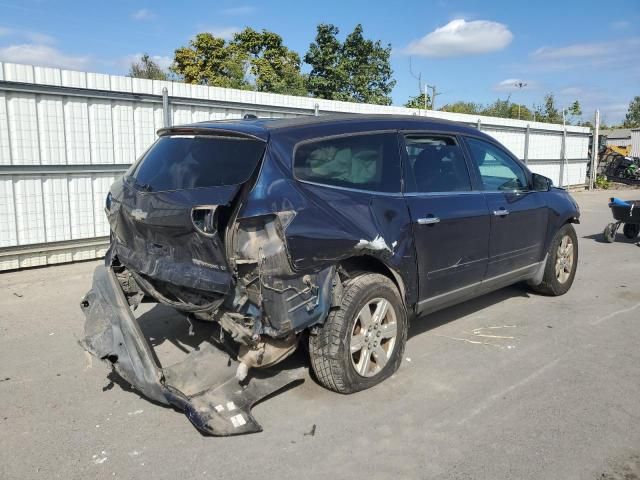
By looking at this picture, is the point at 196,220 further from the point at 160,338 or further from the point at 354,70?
the point at 354,70

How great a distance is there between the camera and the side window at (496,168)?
16.0 feet

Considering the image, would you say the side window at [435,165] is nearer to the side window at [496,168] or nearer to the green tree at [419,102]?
the side window at [496,168]

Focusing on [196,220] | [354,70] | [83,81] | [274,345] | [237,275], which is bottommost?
[274,345]

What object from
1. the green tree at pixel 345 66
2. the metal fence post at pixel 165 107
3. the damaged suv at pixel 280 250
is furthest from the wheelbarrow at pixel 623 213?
the green tree at pixel 345 66

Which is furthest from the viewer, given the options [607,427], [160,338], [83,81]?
[83,81]

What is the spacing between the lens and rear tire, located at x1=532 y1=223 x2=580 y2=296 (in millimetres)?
5816

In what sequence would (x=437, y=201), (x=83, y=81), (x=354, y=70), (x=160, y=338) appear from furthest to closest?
(x=354, y=70)
(x=83, y=81)
(x=160, y=338)
(x=437, y=201)

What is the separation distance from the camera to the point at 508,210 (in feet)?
16.2

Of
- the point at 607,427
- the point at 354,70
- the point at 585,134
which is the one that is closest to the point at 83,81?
the point at 607,427

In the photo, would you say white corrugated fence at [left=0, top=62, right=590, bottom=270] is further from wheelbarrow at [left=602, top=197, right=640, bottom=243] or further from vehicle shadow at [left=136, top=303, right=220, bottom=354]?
wheelbarrow at [left=602, top=197, right=640, bottom=243]

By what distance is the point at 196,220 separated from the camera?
3086 millimetres

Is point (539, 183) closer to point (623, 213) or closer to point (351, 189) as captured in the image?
point (351, 189)

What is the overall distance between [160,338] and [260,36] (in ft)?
95.9

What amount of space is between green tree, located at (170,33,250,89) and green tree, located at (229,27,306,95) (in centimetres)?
52
